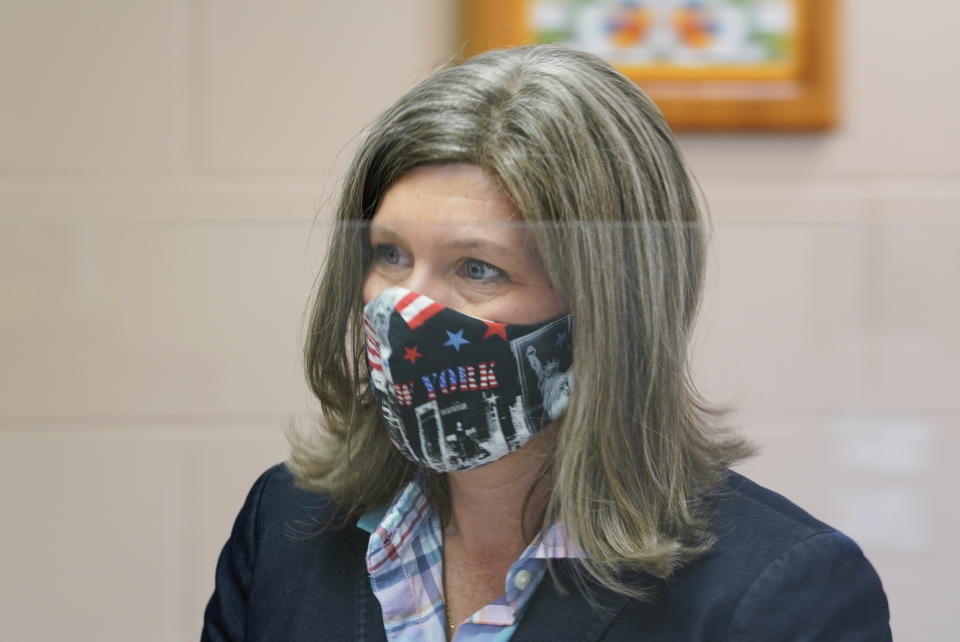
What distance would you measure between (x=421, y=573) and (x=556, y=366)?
19 cm

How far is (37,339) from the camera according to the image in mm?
692

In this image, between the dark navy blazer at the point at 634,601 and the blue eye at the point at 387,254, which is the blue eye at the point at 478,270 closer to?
the blue eye at the point at 387,254

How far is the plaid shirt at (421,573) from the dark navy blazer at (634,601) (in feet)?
0.03

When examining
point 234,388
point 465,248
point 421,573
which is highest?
point 465,248

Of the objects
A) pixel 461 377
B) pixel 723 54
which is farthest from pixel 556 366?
pixel 723 54

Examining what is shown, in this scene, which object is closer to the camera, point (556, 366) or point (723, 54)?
point (556, 366)

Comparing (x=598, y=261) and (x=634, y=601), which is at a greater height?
(x=598, y=261)

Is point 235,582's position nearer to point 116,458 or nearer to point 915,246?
point 116,458

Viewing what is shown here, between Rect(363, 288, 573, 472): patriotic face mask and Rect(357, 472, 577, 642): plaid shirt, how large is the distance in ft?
0.25

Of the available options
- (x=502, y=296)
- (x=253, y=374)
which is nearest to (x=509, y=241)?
(x=502, y=296)

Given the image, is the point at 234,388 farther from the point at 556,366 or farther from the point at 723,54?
the point at 723,54

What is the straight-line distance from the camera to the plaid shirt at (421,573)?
0.68 m

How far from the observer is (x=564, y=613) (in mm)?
666

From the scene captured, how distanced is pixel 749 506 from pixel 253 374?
35cm
